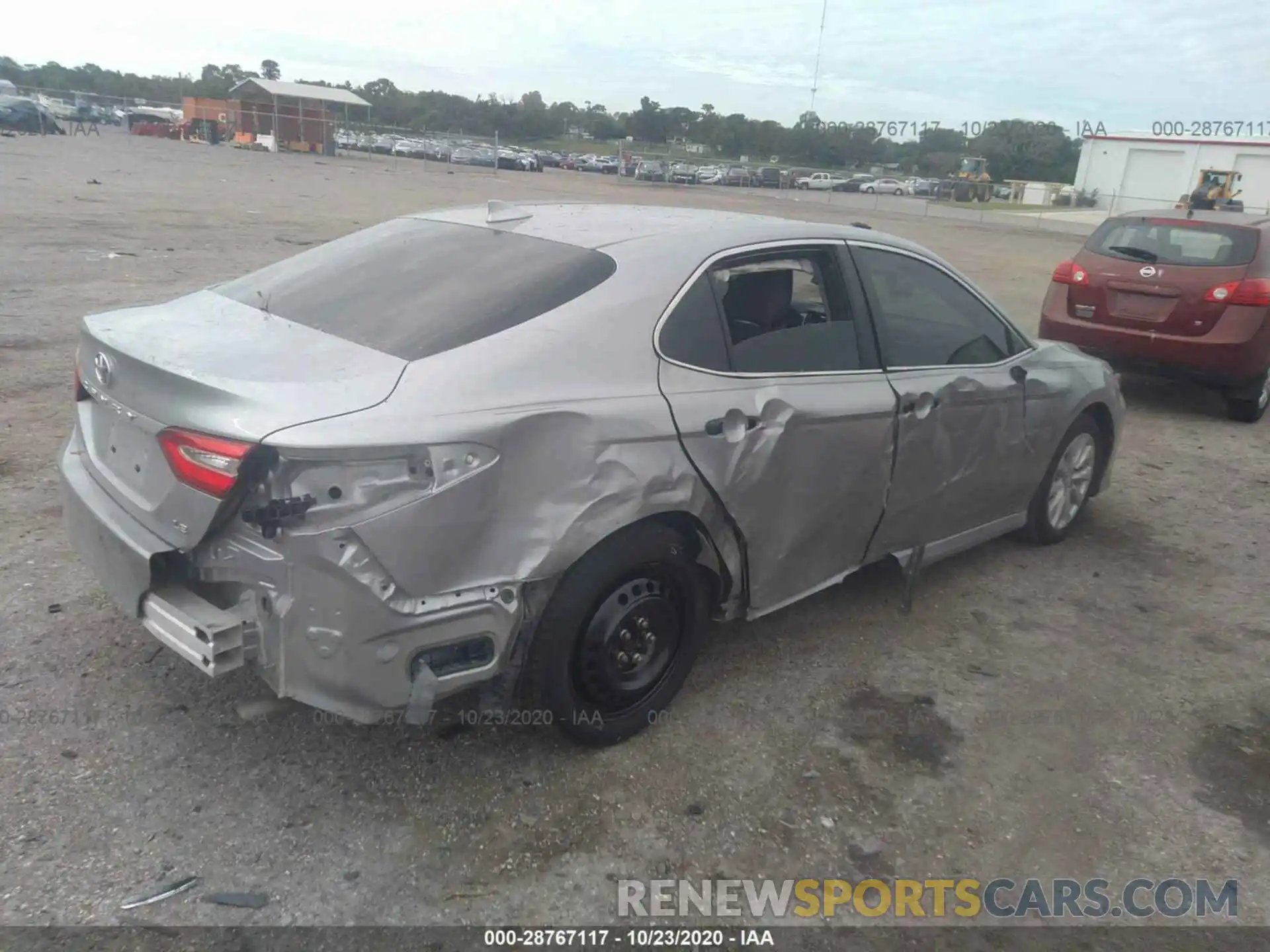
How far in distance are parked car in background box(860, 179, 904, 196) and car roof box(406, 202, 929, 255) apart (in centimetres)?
4575

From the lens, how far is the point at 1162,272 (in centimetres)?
784

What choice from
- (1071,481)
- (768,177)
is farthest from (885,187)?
(1071,481)

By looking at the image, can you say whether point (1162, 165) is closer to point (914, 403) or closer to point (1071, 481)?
point (1071, 481)

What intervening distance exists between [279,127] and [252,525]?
2147 inches

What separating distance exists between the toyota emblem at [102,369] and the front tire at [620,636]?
150cm

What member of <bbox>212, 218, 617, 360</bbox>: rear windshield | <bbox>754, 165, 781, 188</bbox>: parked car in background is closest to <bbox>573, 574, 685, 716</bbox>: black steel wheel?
<bbox>212, 218, 617, 360</bbox>: rear windshield

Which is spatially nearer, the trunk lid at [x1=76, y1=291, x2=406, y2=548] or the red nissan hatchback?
the trunk lid at [x1=76, y1=291, x2=406, y2=548]

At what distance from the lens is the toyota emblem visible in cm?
295

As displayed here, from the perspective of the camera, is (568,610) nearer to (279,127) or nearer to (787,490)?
(787,490)

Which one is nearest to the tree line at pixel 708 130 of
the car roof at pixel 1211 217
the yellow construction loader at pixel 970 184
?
the yellow construction loader at pixel 970 184

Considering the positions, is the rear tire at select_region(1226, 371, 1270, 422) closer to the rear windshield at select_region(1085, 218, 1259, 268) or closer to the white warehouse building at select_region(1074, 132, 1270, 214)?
the rear windshield at select_region(1085, 218, 1259, 268)

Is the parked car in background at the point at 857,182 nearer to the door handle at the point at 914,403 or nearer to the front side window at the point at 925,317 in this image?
the front side window at the point at 925,317

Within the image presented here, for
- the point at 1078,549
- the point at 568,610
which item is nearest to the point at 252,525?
the point at 568,610

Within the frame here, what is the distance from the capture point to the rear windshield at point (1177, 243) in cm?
774
